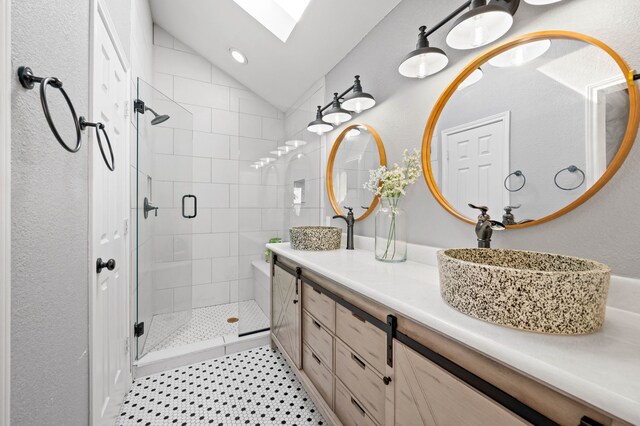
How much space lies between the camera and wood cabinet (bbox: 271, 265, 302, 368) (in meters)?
1.59

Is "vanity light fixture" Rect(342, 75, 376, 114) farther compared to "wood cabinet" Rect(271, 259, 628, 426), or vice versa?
"vanity light fixture" Rect(342, 75, 376, 114)

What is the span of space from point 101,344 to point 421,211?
1.64 m

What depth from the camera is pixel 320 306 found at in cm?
134

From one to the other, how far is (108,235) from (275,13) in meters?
1.97

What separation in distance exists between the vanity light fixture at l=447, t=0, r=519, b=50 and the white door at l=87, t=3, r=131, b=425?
1.42 m

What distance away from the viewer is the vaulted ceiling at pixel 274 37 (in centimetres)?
177

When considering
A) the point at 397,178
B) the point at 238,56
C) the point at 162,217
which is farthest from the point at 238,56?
the point at 397,178

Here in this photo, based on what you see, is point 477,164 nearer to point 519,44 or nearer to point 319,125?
point 519,44

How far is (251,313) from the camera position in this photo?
245cm

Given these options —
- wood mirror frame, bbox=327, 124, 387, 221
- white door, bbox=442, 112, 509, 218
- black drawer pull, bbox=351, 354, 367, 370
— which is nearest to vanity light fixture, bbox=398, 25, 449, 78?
white door, bbox=442, 112, 509, 218

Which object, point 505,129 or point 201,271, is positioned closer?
point 505,129

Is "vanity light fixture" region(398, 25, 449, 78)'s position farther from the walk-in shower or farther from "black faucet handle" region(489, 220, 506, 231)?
the walk-in shower

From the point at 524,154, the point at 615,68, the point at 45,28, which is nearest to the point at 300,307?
the point at 524,154

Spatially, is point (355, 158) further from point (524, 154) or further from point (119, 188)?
point (119, 188)
